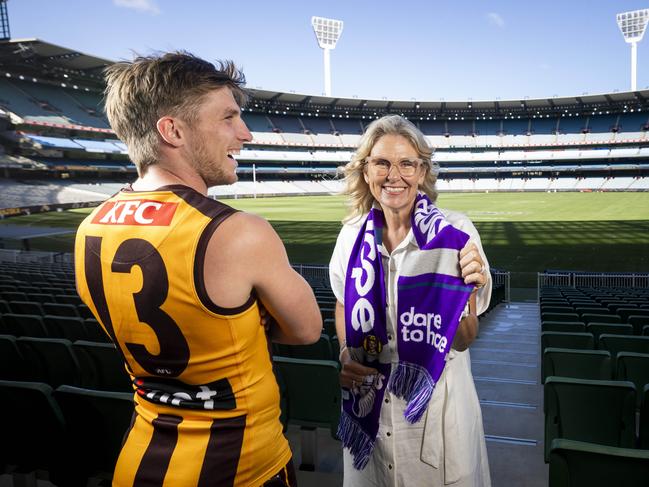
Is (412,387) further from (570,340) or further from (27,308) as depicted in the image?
(27,308)

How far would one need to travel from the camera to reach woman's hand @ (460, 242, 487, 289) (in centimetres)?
192

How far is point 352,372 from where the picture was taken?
6.98 feet

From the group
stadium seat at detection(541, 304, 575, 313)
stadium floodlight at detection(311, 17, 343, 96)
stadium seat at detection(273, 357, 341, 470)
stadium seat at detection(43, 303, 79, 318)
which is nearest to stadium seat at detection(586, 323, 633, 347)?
stadium seat at detection(541, 304, 575, 313)

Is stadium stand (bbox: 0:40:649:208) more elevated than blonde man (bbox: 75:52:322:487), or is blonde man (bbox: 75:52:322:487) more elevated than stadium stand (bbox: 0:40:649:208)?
stadium stand (bbox: 0:40:649:208)

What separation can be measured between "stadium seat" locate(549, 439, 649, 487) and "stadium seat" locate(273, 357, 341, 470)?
1.64 metres

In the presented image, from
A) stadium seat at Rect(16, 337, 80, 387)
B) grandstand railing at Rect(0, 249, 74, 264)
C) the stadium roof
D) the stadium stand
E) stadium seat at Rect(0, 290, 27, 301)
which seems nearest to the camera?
stadium seat at Rect(16, 337, 80, 387)

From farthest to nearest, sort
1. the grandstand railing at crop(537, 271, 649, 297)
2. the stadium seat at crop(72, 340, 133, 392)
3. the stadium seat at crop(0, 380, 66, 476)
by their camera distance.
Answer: the grandstand railing at crop(537, 271, 649, 297), the stadium seat at crop(72, 340, 133, 392), the stadium seat at crop(0, 380, 66, 476)

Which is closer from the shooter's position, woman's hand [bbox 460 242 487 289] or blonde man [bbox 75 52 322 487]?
blonde man [bbox 75 52 322 487]

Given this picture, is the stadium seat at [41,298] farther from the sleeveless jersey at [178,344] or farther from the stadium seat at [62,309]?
the sleeveless jersey at [178,344]

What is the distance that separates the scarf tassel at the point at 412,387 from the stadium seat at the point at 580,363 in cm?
260

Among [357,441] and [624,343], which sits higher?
[357,441]

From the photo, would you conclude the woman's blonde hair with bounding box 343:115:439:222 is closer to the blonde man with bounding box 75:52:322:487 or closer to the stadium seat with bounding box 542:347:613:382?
the blonde man with bounding box 75:52:322:487

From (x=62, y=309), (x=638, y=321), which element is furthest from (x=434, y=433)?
(x=638, y=321)

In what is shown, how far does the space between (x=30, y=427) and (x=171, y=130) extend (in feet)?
7.26
